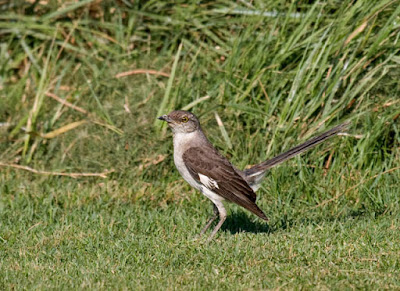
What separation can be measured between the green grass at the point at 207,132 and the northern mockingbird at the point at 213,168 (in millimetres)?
381

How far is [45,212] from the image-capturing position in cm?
725

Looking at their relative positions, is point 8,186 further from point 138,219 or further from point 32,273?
point 32,273

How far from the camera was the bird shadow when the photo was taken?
268 inches

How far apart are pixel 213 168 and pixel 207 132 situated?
6.09 feet

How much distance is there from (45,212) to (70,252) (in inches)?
58.3

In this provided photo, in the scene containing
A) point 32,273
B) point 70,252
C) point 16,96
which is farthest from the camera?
point 16,96

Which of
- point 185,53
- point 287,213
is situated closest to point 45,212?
point 287,213

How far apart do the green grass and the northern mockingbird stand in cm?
38

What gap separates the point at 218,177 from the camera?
6555 millimetres

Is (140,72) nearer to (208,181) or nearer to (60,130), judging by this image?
(60,130)

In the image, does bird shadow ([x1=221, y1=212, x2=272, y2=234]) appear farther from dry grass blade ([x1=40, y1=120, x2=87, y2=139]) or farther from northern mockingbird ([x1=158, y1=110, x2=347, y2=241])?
dry grass blade ([x1=40, y1=120, x2=87, y2=139])

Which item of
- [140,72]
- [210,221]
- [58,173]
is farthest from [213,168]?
[140,72]

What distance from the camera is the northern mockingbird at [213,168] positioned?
255 inches

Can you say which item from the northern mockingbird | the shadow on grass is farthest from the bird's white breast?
the shadow on grass
